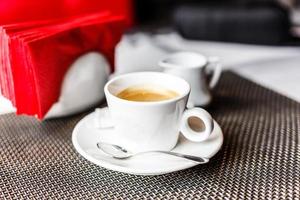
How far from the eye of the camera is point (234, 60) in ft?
2.65

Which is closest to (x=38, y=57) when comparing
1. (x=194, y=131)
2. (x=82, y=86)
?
(x=82, y=86)

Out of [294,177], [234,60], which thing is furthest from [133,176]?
[234,60]

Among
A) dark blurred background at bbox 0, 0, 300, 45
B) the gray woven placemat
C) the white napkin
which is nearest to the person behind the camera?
the gray woven placemat

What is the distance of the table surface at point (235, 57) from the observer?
27.2 inches

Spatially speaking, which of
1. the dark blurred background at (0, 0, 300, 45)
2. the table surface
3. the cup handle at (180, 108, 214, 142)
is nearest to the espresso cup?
the cup handle at (180, 108, 214, 142)

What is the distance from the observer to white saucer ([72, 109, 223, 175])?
36 cm

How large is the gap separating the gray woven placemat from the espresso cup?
0.03m

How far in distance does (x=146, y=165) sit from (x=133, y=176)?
0.02 metres

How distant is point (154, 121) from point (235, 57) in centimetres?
49

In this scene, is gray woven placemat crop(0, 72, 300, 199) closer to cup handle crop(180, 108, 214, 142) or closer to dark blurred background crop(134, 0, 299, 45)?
cup handle crop(180, 108, 214, 142)

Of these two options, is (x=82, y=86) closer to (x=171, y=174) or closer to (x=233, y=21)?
(x=171, y=174)

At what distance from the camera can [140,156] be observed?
393 millimetres

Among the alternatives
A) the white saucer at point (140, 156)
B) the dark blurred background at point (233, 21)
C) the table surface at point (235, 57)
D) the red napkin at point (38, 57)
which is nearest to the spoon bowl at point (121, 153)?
the white saucer at point (140, 156)

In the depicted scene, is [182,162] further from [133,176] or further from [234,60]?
[234,60]
